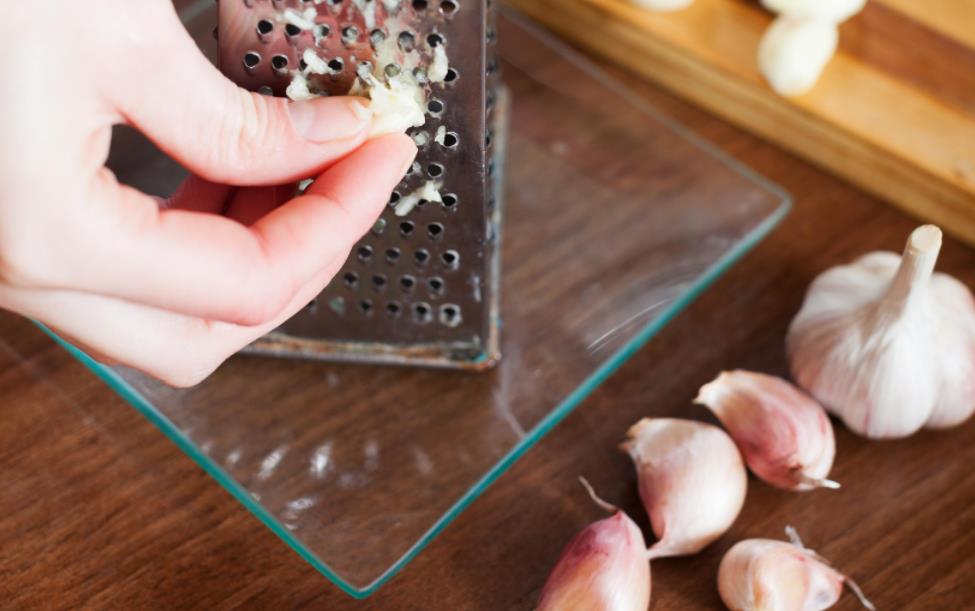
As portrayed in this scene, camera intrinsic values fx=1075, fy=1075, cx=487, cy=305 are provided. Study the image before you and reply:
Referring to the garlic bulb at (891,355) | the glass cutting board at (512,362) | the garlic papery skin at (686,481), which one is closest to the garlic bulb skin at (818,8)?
the glass cutting board at (512,362)

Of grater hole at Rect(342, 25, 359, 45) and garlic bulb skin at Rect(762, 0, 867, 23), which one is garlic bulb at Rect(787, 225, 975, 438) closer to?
garlic bulb skin at Rect(762, 0, 867, 23)

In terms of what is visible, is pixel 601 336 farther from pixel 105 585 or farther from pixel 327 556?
pixel 105 585

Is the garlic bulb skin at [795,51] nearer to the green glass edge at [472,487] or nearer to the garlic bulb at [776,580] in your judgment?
the green glass edge at [472,487]

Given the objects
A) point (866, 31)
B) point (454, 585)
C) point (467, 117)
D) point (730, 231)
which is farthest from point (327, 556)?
point (866, 31)

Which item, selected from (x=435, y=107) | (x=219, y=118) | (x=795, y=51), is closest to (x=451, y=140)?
(x=435, y=107)

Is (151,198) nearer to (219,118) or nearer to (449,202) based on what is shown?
(219,118)
